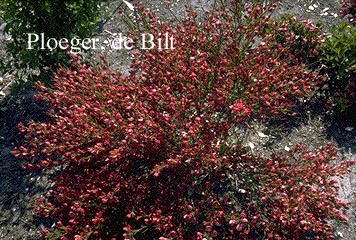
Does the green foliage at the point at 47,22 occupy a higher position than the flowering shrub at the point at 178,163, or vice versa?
the green foliage at the point at 47,22

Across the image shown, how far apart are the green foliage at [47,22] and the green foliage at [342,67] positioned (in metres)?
2.32

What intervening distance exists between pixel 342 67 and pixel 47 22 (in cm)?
284

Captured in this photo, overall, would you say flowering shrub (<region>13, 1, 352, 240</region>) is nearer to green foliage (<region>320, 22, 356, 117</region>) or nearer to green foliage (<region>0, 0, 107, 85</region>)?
green foliage (<region>0, 0, 107, 85</region>)

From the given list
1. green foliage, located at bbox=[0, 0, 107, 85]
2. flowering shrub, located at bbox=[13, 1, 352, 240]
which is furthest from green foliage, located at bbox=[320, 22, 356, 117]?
green foliage, located at bbox=[0, 0, 107, 85]

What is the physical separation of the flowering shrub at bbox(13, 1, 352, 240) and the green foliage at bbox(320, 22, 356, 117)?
2.85 ft

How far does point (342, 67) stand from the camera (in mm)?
4652

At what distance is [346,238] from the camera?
379 centimetres

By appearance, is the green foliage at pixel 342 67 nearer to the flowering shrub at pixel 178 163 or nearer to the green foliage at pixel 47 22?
the flowering shrub at pixel 178 163

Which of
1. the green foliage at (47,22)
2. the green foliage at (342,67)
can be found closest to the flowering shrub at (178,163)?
the green foliage at (47,22)

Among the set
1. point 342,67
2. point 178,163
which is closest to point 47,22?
point 178,163

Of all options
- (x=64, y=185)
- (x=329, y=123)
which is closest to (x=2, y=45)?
(x=64, y=185)

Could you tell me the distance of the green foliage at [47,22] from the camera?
4319 mm

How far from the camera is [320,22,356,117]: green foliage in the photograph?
15.1 feet

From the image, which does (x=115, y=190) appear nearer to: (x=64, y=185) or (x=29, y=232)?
(x=64, y=185)
